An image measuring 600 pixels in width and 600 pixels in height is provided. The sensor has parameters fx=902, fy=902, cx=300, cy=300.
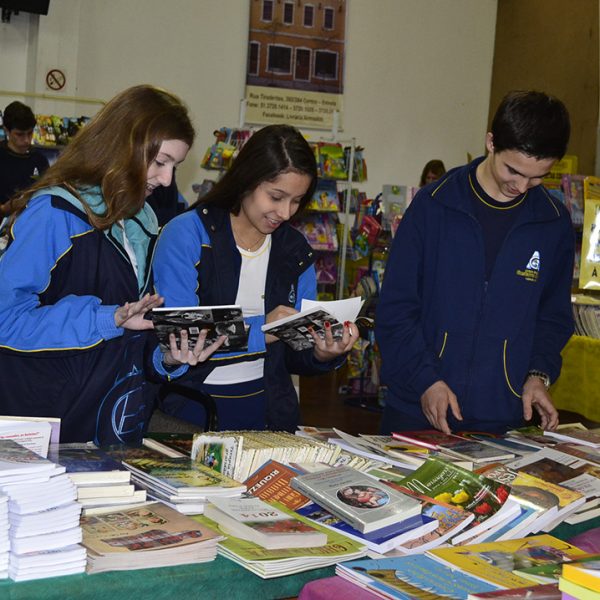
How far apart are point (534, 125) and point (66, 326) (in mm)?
1349

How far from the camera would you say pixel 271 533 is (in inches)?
63.8

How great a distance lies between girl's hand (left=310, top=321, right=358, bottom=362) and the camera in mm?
2557

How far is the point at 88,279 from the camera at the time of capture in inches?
86.7

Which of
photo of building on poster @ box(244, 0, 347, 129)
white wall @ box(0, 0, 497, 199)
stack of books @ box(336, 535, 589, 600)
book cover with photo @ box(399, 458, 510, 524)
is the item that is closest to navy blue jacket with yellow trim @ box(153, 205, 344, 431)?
book cover with photo @ box(399, 458, 510, 524)

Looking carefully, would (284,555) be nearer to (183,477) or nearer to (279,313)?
(183,477)

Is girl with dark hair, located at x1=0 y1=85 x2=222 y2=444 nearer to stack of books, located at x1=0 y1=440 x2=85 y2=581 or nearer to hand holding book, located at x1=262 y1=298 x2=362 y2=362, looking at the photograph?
hand holding book, located at x1=262 y1=298 x2=362 y2=362

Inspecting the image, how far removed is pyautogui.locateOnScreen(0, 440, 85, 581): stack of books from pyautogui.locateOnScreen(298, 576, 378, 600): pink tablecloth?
0.38 m

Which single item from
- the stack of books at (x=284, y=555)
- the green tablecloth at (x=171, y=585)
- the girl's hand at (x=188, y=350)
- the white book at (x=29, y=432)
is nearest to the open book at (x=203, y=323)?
the girl's hand at (x=188, y=350)

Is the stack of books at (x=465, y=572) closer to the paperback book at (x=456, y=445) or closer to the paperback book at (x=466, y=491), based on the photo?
the paperback book at (x=466, y=491)

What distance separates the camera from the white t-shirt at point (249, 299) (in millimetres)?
2629

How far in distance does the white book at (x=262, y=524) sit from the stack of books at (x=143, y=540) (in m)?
0.06

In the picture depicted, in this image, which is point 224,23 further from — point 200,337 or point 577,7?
point 200,337

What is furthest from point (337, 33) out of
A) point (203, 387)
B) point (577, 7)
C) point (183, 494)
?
point (183, 494)

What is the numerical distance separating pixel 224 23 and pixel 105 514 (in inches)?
374
